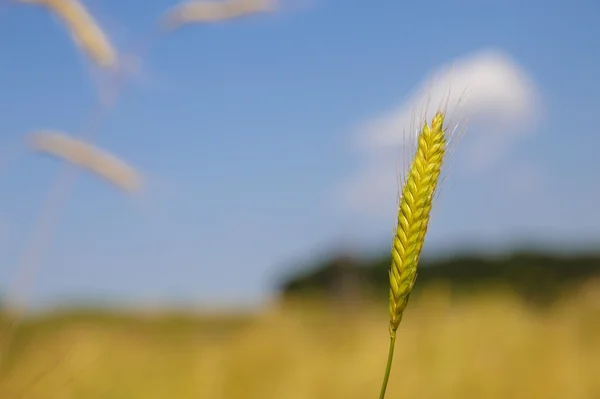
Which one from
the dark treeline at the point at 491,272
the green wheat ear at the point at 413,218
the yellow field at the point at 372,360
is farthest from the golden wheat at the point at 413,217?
the dark treeline at the point at 491,272

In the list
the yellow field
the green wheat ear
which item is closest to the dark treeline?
the yellow field

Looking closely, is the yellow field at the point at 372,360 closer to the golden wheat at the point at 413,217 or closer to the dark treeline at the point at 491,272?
the golden wheat at the point at 413,217

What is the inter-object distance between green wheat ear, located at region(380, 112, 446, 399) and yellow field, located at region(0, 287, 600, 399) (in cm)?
264

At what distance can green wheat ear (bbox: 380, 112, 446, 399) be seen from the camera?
0.68 metres

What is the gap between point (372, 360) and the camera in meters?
4.05

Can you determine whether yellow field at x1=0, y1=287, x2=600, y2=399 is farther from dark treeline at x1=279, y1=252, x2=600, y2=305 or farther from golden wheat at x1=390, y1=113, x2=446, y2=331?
dark treeline at x1=279, y1=252, x2=600, y2=305

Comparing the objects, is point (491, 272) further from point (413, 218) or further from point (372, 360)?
point (413, 218)

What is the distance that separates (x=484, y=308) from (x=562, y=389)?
111 centimetres

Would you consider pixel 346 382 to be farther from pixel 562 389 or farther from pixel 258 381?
pixel 562 389

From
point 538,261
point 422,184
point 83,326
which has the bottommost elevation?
point 422,184

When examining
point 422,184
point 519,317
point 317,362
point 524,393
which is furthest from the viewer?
point 519,317

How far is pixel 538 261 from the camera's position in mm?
14648

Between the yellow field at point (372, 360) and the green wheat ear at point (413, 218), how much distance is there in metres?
2.64

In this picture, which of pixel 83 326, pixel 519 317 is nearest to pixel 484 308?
pixel 519 317
